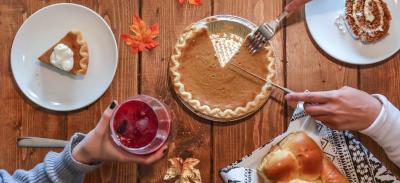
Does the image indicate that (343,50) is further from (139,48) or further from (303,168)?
(139,48)

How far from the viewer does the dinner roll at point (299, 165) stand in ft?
4.09

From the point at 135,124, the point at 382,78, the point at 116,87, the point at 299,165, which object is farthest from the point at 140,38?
the point at 382,78

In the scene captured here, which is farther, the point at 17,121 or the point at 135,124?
the point at 17,121

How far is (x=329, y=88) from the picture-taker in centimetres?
135

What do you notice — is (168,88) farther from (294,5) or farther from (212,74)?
(294,5)

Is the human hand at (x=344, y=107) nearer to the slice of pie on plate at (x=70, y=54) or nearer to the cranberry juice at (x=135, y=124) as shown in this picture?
the cranberry juice at (x=135, y=124)

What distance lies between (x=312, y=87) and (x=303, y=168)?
226mm

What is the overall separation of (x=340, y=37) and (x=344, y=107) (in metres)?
0.20

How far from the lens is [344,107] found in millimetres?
1251

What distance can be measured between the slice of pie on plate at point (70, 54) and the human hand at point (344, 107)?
0.55 m

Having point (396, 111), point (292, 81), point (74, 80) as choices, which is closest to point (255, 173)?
point (292, 81)

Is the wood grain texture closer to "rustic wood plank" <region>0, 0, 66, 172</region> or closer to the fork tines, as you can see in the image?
the fork tines

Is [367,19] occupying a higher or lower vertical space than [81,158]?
higher

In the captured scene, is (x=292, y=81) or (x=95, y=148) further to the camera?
(x=292, y=81)
